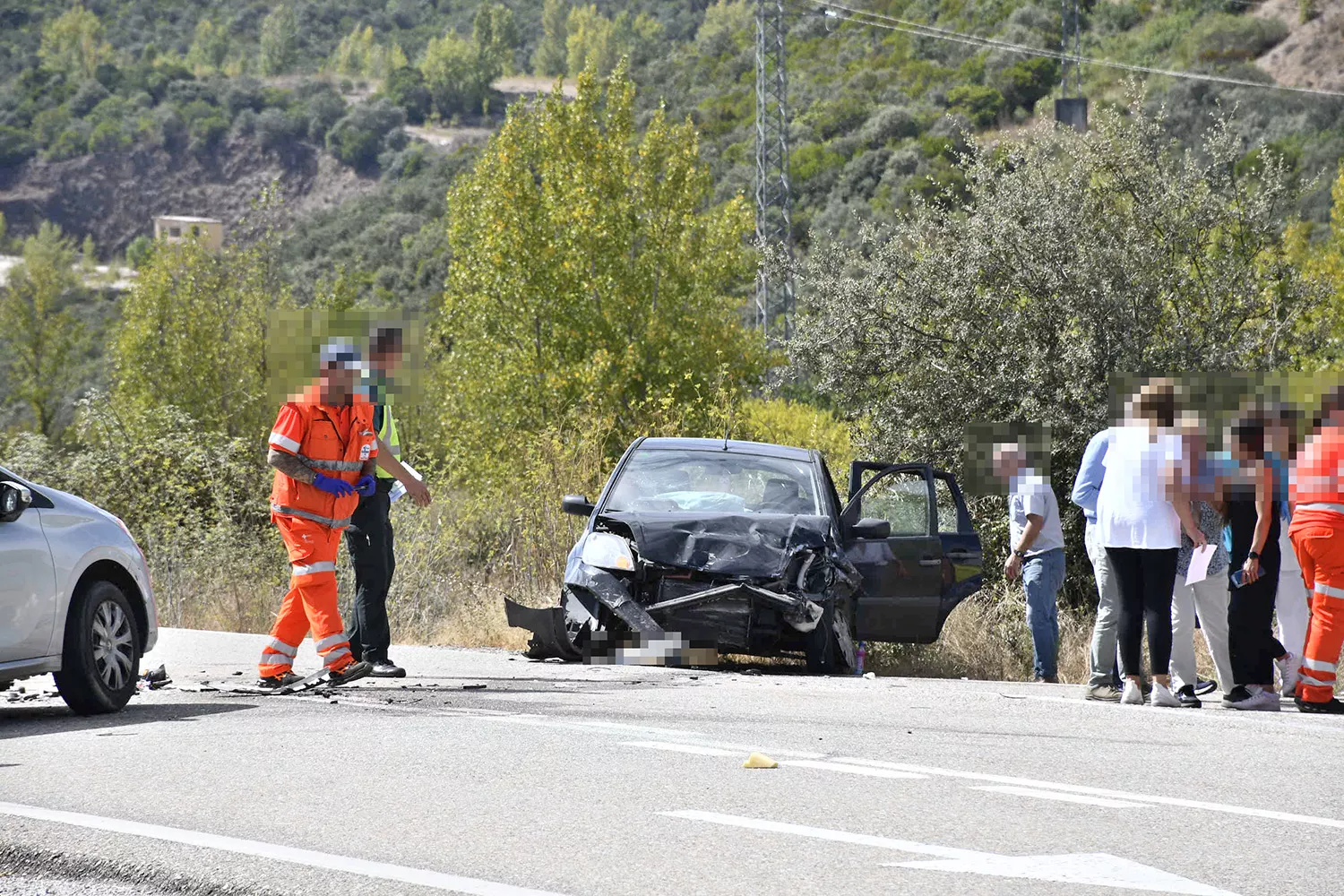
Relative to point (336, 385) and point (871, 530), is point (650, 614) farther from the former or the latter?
point (336, 385)

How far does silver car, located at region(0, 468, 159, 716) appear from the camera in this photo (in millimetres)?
7809

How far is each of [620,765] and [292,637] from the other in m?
3.41

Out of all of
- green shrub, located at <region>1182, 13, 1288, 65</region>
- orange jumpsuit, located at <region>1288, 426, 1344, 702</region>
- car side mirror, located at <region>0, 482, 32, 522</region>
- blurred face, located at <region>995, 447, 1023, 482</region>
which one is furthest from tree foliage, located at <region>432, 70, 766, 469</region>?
green shrub, located at <region>1182, 13, 1288, 65</region>

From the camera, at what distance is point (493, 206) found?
102 ft

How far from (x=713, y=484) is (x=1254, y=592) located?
12.4 feet

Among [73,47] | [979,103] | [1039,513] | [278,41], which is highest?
[278,41]

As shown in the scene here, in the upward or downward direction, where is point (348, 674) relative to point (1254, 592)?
downward

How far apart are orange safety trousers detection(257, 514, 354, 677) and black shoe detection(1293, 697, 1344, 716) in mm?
5344

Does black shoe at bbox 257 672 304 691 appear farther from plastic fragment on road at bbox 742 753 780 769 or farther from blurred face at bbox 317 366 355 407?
plastic fragment on road at bbox 742 753 780 769

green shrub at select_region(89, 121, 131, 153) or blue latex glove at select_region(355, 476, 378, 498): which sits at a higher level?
green shrub at select_region(89, 121, 131, 153)

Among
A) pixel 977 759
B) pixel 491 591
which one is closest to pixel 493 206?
pixel 491 591

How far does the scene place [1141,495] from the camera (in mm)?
9227

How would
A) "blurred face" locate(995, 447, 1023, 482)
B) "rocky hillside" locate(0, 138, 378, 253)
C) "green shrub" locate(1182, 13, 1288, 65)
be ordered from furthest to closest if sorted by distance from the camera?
"rocky hillside" locate(0, 138, 378, 253), "green shrub" locate(1182, 13, 1288, 65), "blurred face" locate(995, 447, 1023, 482)

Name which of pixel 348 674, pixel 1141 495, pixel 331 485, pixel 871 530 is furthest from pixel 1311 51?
pixel 348 674
